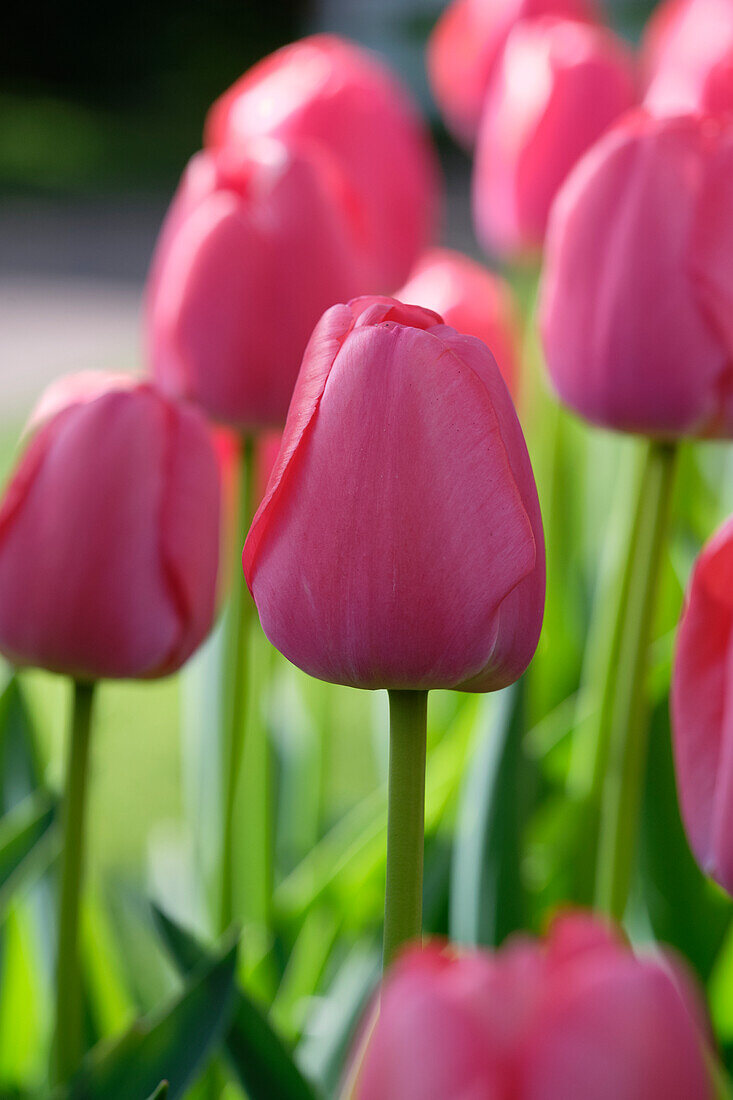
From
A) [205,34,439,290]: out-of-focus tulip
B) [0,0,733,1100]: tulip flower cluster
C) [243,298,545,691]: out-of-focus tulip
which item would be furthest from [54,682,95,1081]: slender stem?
[205,34,439,290]: out-of-focus tulip

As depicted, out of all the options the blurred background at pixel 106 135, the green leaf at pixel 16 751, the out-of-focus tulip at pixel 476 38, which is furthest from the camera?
the blurred background at pixel 106 135

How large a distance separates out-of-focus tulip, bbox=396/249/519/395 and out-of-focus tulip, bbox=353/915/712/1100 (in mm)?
415

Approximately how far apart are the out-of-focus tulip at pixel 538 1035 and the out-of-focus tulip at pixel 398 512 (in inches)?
3.3

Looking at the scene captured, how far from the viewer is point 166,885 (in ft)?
2.22

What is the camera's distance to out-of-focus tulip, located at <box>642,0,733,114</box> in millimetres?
452

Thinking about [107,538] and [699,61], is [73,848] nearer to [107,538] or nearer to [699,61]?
[107,538]

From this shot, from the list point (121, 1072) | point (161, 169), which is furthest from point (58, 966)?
point (161, 169)

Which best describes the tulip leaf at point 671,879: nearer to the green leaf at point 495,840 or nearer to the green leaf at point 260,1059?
the green leaf at point 495,840

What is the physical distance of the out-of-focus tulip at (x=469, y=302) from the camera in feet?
1.92

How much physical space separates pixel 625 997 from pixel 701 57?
409 millimetres

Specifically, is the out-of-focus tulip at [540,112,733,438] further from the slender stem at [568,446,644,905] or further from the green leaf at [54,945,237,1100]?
the green leaf at [54,945,237,1100]

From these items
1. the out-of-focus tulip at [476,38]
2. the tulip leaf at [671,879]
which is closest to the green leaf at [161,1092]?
the tulip leaf at [671,879]

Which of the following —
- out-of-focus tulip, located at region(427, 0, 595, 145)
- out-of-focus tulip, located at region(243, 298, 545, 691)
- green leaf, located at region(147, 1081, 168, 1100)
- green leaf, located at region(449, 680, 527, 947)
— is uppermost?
out-of-focus tulip, located at region(427, 0, 595, 145)

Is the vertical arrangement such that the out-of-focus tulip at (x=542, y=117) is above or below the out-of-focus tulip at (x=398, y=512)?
above
